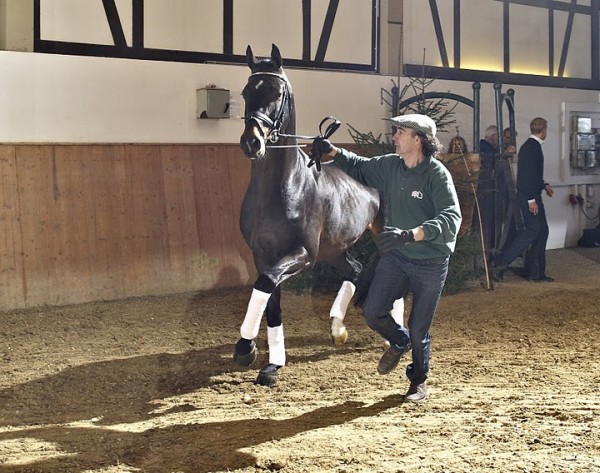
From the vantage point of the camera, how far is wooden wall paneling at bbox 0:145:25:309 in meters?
8.75

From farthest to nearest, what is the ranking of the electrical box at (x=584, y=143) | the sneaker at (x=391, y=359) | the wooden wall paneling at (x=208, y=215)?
the electrical box at (x=584, y=143) < the wooden wall paneling at (x=208, y=215) < the sneaker at (x=391, y=359)

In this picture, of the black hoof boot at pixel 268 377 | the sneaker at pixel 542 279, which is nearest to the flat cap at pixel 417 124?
the black hoof boot at pixel 268 377

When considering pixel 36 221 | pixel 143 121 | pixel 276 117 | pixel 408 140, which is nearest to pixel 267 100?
pixel 276 117

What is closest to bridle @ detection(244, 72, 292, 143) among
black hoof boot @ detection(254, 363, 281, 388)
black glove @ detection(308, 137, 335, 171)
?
black glove @ detection(308, 137, 335, 171)

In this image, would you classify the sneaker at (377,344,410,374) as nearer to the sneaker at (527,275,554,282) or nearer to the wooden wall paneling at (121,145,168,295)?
the wooden wall paneling at (121,145,168,295)

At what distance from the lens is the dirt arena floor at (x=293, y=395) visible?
437cm

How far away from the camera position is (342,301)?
23.1 ft

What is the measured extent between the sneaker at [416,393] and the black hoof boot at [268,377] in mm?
1010

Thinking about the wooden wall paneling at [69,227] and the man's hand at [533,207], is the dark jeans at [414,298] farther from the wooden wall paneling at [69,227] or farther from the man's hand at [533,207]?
the man's hand at [533,207]

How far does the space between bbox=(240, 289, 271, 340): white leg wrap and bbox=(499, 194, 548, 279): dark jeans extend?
20.6 ft

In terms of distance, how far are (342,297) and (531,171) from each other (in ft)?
17.2

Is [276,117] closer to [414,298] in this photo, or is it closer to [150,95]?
[414,298]

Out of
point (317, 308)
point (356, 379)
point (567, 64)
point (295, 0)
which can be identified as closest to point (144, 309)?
point (317, 308)

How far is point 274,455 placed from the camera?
14.4ft
